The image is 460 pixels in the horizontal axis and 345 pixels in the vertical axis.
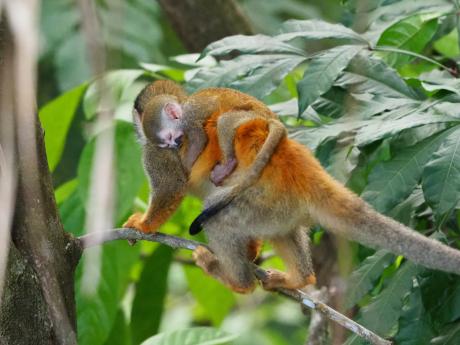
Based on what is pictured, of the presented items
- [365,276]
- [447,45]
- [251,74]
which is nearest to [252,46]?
[251,74]

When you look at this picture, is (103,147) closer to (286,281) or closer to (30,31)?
(30,31)

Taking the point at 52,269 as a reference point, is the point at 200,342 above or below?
below

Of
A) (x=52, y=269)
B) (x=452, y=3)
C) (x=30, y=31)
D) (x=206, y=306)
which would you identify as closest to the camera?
(x=30, y=31)

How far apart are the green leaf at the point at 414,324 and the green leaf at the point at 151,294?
2.03 metres

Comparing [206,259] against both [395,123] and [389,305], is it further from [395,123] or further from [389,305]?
[395,123]

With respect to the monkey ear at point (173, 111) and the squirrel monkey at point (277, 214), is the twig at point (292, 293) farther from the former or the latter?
the monkey ear at point (173, 111)

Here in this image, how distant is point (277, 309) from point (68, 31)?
2627 mm

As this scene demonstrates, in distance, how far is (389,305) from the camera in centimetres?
298

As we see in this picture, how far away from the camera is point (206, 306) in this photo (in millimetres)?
5109

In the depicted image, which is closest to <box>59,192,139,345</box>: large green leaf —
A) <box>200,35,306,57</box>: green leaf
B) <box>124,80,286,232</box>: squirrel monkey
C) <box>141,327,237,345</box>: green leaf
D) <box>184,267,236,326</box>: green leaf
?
<box>141,327,237,345</box>: green leaf

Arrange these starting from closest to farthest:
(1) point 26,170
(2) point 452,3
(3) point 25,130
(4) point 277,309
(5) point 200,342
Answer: (3) point 25,130 → (1) point 26,170 → (2) point 452,3 → (5) point 200,342 → (4) point 277,309

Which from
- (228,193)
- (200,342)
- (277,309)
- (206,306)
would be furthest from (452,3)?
(277,309)

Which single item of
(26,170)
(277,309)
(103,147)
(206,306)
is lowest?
(277,309)

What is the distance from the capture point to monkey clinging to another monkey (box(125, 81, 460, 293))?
302 cm
